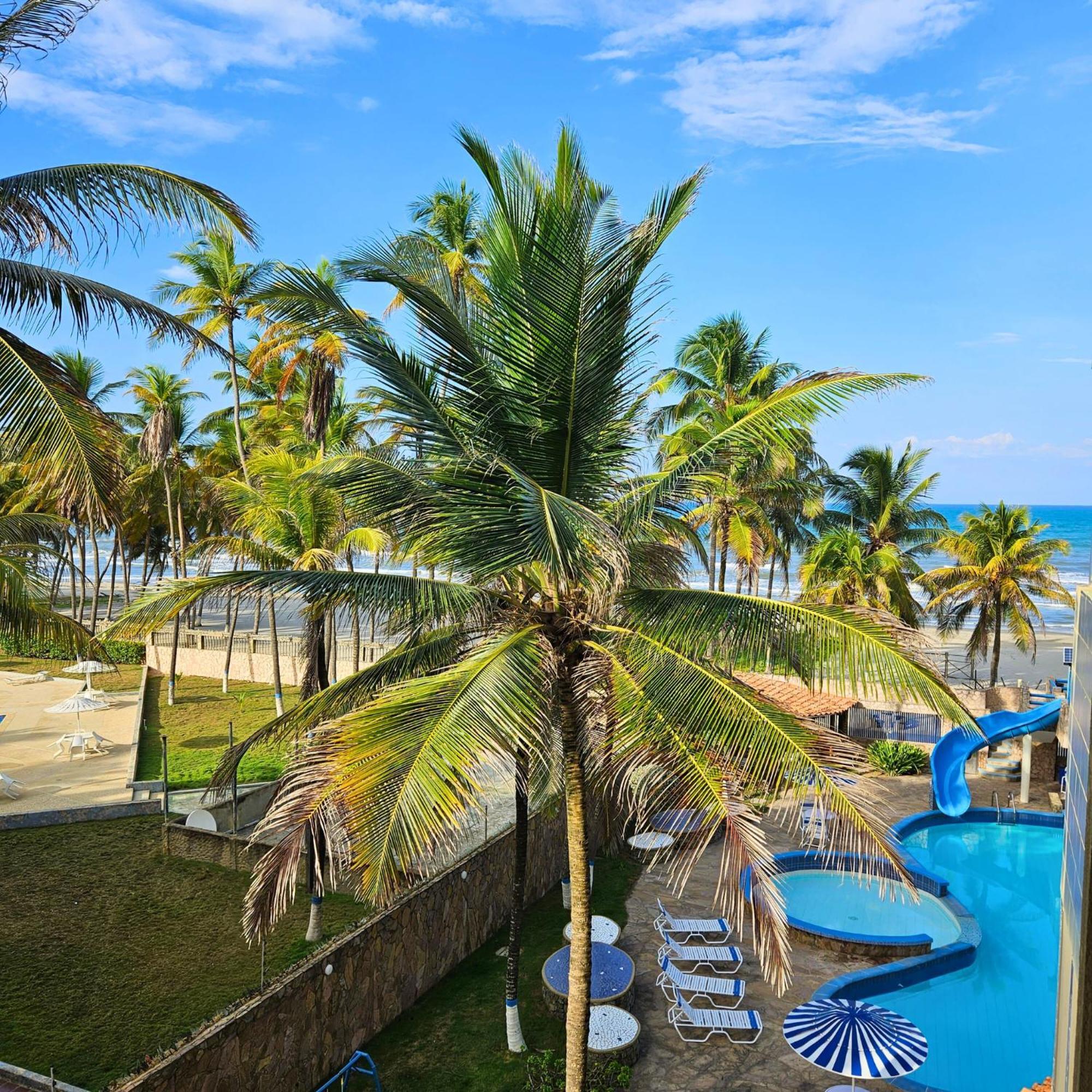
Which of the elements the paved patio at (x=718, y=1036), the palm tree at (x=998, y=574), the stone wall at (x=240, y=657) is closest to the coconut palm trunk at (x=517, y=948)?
the paved patio at (x=718, y=1036)

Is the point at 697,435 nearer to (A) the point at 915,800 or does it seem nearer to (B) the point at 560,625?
(B) the point at 560,625

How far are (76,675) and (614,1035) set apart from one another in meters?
25.1

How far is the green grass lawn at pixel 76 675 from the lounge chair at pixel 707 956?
70.2 feet

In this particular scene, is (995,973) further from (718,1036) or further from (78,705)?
(78,705)

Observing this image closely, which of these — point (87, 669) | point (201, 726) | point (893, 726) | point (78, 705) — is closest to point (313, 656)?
point (78, 705)

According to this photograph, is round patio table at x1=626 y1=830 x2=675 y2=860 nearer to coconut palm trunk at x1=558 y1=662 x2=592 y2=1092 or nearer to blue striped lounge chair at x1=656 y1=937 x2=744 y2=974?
blue striped lounge chair at x1=656 y1=937 x2=744 y2=974

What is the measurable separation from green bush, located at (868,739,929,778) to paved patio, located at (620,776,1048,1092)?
735 centimetres

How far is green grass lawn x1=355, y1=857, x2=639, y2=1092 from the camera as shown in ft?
28.2

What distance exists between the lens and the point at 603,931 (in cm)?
1143

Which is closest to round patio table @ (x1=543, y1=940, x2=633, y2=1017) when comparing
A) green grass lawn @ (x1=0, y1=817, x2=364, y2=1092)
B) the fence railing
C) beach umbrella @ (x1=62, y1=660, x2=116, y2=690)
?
green grass lawn @ (x1=0, y1=817, x2=364, y2=1092)

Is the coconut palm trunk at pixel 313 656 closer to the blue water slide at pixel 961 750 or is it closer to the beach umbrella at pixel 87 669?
the beach umbrella at pixel 87 669

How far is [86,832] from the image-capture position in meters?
14.4

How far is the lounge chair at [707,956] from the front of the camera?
35.5ft

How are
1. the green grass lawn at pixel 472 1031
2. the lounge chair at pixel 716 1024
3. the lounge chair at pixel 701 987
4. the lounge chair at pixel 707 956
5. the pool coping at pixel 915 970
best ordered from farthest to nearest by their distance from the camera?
the lounge chair at pixel 707 956, the pool coping at pixel 915 970, the lounge chair at pixel 701 987, the lounge chair at pixel 716 1024, the green grass lawn at pixel 472 1031
